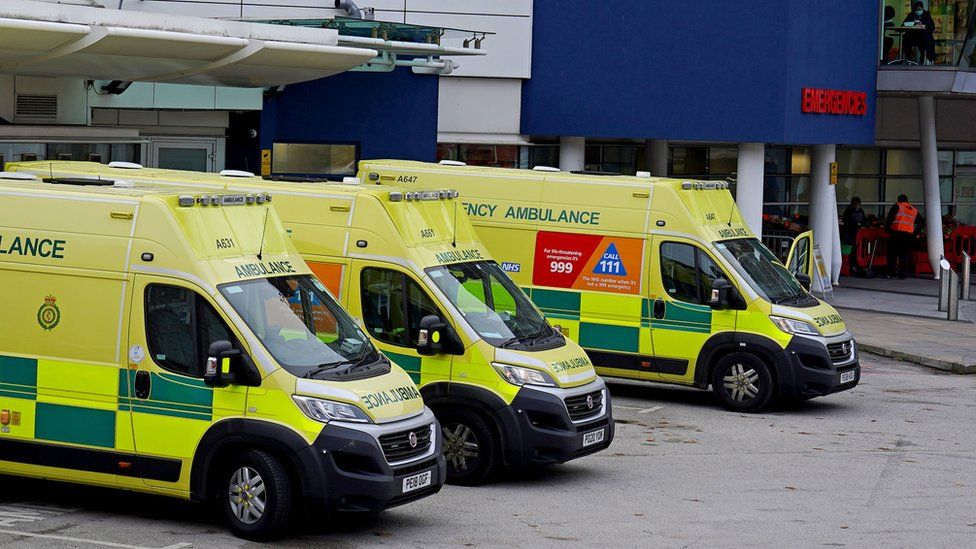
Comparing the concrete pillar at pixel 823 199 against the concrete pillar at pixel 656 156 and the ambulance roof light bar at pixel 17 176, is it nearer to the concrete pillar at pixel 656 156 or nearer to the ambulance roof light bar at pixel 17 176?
the concrete pillar at pixel 656 156

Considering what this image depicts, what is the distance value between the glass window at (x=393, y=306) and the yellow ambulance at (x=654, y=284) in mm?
4226

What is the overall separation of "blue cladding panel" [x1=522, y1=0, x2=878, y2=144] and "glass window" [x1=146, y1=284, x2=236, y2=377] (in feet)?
61.6

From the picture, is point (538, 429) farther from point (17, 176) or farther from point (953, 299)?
point (953, 299)

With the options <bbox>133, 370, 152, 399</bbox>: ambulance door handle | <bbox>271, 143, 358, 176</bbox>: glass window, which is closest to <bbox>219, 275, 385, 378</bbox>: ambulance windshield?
<bbox>133, 370, 152, 399</bbox>: ambulance door handle

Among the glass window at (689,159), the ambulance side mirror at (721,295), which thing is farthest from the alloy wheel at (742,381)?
the glass window at (689,159)

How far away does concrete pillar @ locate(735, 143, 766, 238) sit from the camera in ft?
95.4

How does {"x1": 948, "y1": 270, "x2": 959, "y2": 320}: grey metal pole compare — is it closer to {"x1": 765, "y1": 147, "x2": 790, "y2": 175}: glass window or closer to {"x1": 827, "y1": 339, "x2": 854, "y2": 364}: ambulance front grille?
{"x1": 827, "y1": 339, "x2": 854, "y2": 364}: ambulance front grille

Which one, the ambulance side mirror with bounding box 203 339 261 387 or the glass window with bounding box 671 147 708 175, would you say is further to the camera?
the glass window with bounding box 671 147 708 175

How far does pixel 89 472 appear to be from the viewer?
10.5 m

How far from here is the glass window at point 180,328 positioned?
405 inches

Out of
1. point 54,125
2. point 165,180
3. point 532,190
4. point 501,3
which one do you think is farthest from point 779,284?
point 501,3

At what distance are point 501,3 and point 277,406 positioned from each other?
1895 centimetres

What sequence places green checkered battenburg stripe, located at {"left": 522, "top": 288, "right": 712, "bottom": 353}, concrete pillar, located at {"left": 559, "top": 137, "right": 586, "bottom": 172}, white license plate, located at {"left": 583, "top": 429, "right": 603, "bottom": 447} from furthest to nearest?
concrete pillar, located at {"left": 559, "top": 137, "right": 586, "bottom": 172}
green checkered battenburg stripe, located at {"left": 522, "top": 288, "right": 712, "bottom": 353}
white license plate, located at {"left": 583, "top": 429, "right": 603, "bottom": 447}

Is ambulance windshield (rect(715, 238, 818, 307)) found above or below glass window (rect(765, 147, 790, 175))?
below
